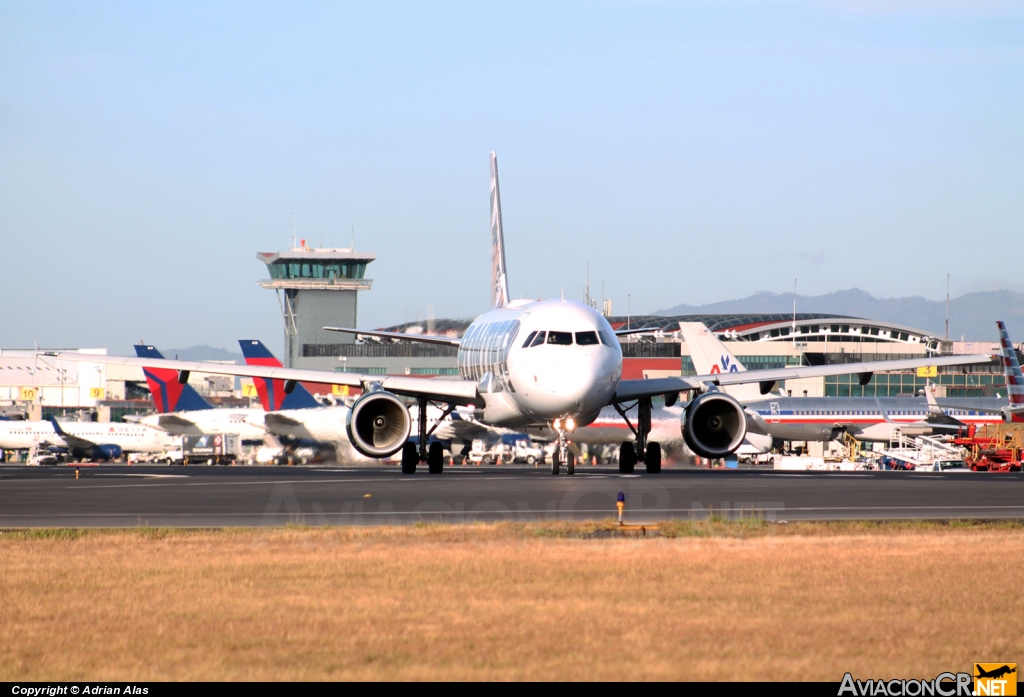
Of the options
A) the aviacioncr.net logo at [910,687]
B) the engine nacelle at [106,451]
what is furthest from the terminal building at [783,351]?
the aviacioncr.net logo at [910,687]

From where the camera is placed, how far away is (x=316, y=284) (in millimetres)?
163750

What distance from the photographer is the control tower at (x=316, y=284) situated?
538 feet

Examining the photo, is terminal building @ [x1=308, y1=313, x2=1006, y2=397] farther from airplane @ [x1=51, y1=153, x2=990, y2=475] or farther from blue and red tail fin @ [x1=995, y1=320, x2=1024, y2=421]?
airplane @ [x1=51, y1=153, x2=990, y2=475]

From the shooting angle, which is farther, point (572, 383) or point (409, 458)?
point (409, 458)

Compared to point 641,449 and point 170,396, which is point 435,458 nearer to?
point 641,449

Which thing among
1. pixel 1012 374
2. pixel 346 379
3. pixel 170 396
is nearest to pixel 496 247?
pixel 346 379

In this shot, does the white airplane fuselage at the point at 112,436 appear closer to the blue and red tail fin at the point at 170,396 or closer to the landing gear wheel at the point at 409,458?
the blue and red tail fin at the point at 170,396

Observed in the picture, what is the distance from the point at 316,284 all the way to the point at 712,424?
131 metres

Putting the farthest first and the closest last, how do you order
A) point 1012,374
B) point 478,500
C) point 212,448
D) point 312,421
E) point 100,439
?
point 100,439
point 212,448
point 312,421
point 1012,374
point 478,500

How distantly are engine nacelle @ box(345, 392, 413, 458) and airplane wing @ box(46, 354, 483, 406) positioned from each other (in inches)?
35.7

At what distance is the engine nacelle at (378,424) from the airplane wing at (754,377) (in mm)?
6162

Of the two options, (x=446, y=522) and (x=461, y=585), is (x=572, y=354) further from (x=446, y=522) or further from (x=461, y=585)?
(x=461, y=585)

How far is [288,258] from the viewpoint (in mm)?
163500

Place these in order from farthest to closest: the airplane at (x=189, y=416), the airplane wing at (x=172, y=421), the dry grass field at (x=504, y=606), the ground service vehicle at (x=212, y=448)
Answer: the airplane wing at (x=172, y=421), the airplane at (x=189, y=416), the ground service vehicle at (x=212, y=448), the dry grass field at (x=504, y=606)
